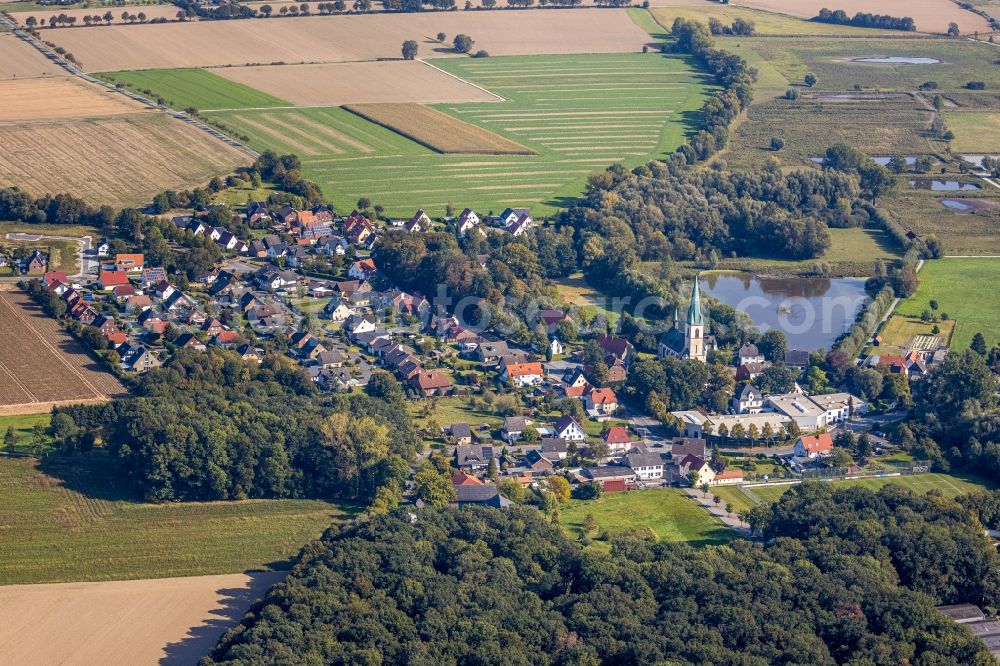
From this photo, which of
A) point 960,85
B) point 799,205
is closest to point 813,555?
point 799,205

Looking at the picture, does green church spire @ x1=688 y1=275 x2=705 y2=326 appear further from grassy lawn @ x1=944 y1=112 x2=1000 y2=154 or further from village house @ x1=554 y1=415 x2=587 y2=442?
grassy lawn @ x1=944 y1=112 x2=1000 y2=154

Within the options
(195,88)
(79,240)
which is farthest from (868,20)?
(79,240)

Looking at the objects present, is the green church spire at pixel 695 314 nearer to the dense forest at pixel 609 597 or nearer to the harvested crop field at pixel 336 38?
the dense forest at pixel 609 597

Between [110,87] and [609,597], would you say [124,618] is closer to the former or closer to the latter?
[609,597]

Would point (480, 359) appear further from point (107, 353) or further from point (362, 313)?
point (107, 353)

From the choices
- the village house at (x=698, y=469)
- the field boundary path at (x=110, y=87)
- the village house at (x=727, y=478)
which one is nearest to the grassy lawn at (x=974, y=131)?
the field boundary path at (x=110, y=87)
